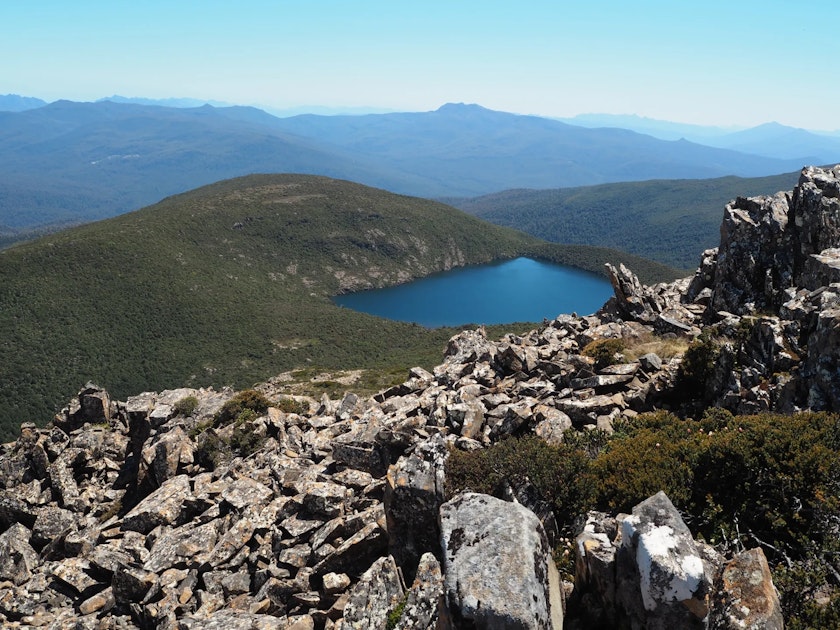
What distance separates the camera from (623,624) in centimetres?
733

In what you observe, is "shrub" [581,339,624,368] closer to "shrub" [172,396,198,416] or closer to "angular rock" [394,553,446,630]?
"angular rock" [394,553,446,630]

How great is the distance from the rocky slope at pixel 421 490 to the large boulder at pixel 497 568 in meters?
0.03

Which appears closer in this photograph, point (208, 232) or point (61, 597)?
point (61, 597)

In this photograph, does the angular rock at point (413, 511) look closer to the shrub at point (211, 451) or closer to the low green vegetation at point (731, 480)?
the low green vegetation at point (731, 480)

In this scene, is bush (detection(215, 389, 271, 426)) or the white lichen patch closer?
the white lichen patch

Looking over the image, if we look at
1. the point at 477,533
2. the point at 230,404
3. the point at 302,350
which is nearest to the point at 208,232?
the point at 302,350

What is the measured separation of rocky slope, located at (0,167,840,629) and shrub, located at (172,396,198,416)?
471 mm

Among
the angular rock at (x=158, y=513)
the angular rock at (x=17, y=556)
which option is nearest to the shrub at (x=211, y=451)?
the angular rock at (x=158, y=513)

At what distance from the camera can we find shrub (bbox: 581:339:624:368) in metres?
20.9

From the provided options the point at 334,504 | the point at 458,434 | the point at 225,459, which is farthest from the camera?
the point at 225,459

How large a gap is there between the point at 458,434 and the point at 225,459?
1128cm

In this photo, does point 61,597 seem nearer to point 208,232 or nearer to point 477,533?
point 477,533

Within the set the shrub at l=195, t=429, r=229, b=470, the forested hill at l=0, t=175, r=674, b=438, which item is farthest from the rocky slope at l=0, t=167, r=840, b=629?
the forested hill at l=0, t=175, r=674, b=438

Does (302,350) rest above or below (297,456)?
below
